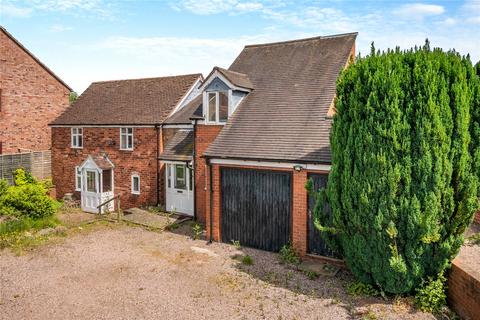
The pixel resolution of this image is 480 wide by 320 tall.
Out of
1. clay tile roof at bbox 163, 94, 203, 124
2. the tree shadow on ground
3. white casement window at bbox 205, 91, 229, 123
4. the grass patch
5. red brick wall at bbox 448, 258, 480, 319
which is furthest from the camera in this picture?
clay tile roof at bbox 163, 94, 203, 124

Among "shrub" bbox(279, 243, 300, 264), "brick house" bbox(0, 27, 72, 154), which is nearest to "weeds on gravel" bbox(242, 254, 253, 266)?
"shrub" bbox(279, 243, 300, 264)

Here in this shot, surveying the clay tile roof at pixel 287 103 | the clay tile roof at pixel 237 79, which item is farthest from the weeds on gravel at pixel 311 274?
the clay tile roof at pixel 237 79

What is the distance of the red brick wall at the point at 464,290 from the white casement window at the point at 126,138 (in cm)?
1608

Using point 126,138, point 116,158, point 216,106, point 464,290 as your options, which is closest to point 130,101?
point 126,138

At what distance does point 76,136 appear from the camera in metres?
21.9

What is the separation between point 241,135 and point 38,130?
18.1m

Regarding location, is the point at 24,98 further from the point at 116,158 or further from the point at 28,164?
the point at 116,158

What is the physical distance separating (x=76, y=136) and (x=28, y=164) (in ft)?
11.3

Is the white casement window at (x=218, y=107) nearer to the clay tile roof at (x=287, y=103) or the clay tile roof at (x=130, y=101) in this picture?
the clay tile roof at (x=287, y=103)

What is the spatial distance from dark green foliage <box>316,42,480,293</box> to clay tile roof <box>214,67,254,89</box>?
22.1ft

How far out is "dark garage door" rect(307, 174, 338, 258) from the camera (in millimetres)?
11188

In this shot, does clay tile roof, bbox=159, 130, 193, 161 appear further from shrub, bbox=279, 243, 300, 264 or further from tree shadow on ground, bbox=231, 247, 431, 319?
shrub, bbox=279, 243, 300, 264

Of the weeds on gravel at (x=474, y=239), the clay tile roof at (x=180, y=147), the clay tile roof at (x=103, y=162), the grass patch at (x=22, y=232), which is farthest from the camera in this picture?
the clay tile roof at (x=103, y=162)

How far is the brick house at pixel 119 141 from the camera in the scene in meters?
19.1
